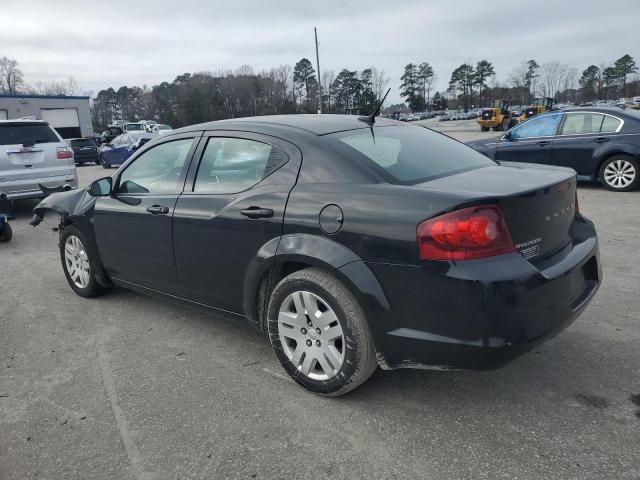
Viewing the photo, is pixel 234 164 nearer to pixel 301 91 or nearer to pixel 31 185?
pixel 31 185

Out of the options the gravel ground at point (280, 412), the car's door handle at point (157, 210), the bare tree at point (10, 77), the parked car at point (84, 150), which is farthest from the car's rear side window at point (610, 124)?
the bare tree at point (10, 77)

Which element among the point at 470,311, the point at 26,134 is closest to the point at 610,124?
the point at 470,311

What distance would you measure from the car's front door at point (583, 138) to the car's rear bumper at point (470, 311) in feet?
24.9

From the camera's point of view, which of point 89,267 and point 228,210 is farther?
point 89,267

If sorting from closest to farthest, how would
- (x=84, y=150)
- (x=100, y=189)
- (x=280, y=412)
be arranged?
(x=280, y=412) → (x=100, y=189) → (x=84, y=150)

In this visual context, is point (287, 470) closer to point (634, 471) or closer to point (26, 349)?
point (634, 471)

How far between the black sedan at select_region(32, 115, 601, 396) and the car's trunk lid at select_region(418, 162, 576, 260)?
0.5 inches

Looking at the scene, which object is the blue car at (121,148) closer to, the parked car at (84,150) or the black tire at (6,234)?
the parked car at (84,150)

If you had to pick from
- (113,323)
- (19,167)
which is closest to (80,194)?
(113,323)

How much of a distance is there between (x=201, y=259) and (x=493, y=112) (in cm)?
4010

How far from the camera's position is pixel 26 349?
3.79 m

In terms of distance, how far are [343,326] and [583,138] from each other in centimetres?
830

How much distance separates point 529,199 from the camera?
258 centimetres

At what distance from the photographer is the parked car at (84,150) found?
81.2ft
